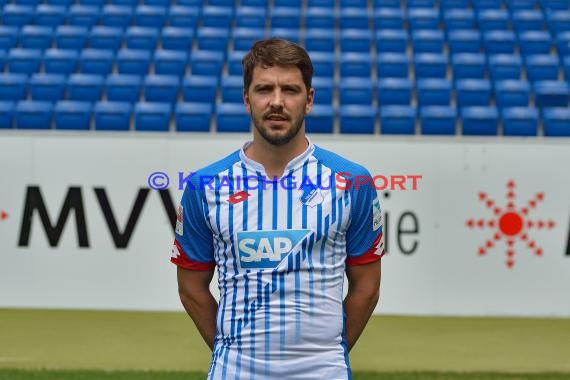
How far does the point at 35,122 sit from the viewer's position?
11.3 metres

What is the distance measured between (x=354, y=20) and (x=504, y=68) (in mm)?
2521

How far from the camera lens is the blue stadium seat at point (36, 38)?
43.4 ft

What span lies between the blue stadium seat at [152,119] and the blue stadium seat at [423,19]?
429cm

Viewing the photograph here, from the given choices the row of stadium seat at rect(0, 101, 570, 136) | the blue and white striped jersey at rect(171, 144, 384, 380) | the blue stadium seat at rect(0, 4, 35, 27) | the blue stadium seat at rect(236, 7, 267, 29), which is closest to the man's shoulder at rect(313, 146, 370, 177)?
the blue and white striped jersey at rect(171, 144, 384, 380)

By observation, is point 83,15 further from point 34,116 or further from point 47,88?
point 34,116

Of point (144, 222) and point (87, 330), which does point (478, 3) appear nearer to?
point (144, 222)

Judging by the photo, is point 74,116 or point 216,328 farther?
point 74,116

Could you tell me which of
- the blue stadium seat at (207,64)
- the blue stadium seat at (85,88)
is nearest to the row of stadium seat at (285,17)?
the blue stadium seat at (207,64)

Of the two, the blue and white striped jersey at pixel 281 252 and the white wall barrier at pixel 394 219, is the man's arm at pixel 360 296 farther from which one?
the white wall barrier at pixel 394 219

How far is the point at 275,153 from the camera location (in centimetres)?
242

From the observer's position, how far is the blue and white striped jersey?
7.68 ft

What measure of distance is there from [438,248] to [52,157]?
4000 mm

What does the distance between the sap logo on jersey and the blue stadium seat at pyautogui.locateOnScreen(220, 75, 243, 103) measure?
9226 millimetres

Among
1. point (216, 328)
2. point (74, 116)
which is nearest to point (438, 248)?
point (74, 116)
